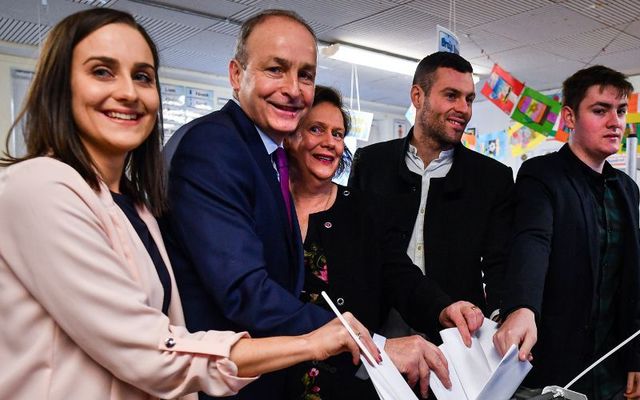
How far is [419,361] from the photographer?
0.96 meters

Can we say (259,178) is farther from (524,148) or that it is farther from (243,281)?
(524,148)

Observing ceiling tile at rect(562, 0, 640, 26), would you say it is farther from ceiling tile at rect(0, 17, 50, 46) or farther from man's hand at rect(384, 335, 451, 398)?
ceiling tile at rect(0, 17, 50, 46)

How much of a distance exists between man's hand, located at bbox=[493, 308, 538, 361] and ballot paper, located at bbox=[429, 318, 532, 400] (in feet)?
0.06

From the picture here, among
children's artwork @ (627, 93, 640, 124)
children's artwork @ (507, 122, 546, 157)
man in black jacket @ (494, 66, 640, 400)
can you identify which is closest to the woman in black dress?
man in black jacket @ (494, 66, 640, 400)

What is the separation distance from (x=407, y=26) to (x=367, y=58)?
2.17 ft

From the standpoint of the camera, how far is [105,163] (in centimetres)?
94

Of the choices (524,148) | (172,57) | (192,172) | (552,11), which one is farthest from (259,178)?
(524,148)

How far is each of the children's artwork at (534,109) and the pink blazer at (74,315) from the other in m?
3.01

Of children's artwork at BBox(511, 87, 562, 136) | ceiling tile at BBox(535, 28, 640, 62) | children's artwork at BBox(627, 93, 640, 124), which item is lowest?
children's artwork at BBox(511, 87, 562, 136)

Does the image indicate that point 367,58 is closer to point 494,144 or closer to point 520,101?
point 520,101

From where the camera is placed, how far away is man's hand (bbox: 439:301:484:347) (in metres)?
1.08

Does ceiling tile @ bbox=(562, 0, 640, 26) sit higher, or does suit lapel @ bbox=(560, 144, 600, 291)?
ceiling tile @ bbox=(562, 0, 640, 26)

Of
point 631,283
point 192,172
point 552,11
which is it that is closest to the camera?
point 192,172

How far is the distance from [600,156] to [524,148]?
4.89m
